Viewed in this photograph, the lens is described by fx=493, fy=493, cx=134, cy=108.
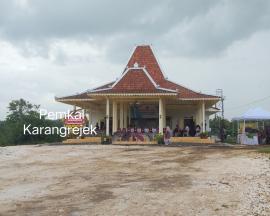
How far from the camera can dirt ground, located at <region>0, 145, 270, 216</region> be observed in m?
8.97

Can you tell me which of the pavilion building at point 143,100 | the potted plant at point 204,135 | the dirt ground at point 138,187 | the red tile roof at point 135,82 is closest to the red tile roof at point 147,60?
the pavilion building at point 143,100

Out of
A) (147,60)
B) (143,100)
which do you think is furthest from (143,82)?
(147,60)

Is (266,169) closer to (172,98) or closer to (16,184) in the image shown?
(16,184)

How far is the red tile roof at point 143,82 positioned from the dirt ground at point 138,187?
522 inches

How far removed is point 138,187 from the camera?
10836 mm

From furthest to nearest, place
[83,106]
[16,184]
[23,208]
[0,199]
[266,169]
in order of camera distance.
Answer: [83,106], [266,169], [16,184], [0,199], [23,208]

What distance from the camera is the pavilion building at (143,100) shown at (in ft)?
98.0

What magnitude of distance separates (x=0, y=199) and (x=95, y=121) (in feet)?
89.9

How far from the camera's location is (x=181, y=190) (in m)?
10.4

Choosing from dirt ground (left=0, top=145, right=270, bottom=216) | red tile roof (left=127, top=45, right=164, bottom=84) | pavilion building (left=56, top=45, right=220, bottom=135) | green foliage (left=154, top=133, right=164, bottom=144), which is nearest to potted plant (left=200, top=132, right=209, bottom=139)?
pavilion building (left=56, top=45, right=220, bottom=135)

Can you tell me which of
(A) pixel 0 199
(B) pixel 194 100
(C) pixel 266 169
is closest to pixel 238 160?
(C) pixel 266 169

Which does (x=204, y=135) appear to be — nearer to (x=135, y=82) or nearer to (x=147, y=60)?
(x=135, y=82)

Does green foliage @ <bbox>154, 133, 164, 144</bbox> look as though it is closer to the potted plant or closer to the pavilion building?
the pavilion building

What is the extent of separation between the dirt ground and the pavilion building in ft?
43.1
